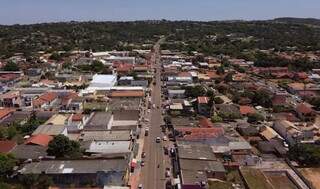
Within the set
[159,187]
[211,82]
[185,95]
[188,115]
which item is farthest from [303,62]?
[159,187]

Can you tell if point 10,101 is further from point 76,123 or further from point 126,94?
point 76,123

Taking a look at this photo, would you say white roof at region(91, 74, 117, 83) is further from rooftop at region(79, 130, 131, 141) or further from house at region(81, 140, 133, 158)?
house at region(81, 140, 133, 158)

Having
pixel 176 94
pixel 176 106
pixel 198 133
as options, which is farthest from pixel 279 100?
pixel 198 133

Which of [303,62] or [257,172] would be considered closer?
[257,172]

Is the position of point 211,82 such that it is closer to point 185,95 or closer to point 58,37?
point 185,95

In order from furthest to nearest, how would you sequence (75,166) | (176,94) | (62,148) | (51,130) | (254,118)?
1. (176,94)
2. (254,118)
3. (51,130)
4. (62,148)
5. (75,166)

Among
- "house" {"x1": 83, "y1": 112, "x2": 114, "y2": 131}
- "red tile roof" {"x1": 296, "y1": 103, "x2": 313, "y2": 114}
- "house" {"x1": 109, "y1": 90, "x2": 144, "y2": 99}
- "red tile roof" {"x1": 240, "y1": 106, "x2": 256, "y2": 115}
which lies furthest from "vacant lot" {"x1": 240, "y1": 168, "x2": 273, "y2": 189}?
"house" {"x1": 109, "y1": 90, "x2": 144, "y2": 99}
